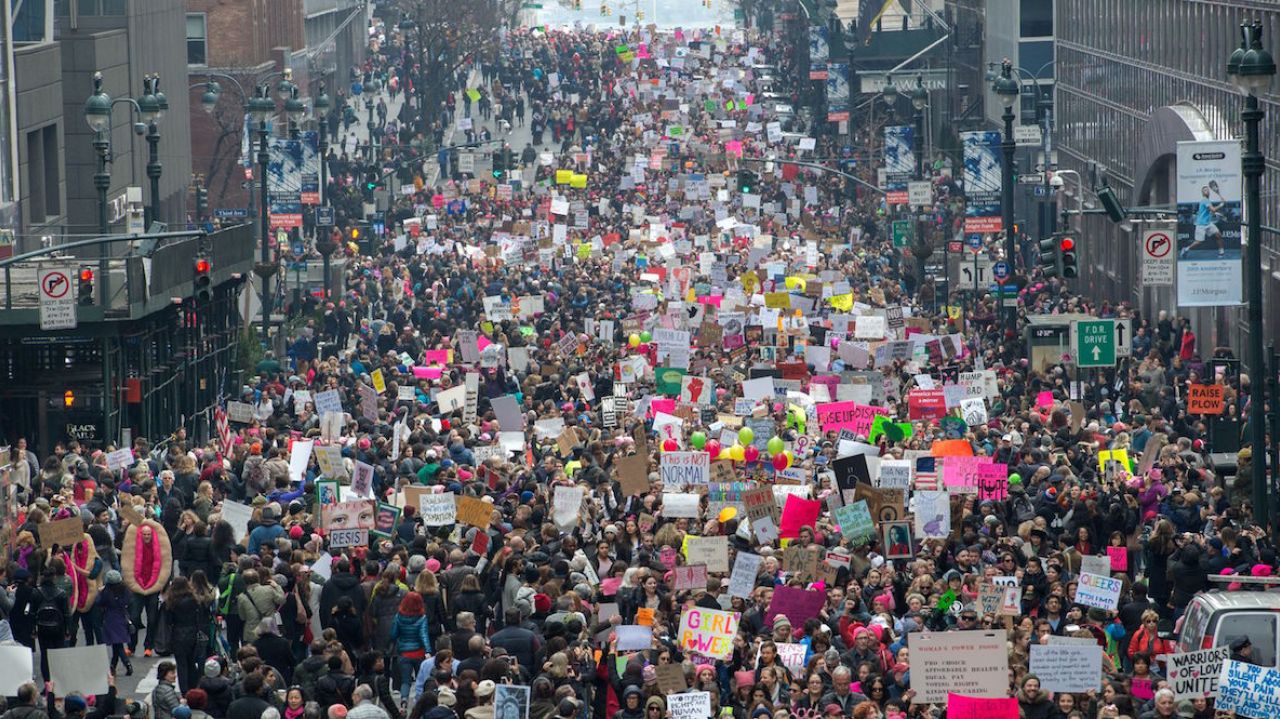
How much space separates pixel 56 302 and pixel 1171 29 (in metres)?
30.8

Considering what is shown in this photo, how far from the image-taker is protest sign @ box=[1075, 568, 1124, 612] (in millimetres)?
21047

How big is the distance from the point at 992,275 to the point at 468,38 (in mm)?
60455

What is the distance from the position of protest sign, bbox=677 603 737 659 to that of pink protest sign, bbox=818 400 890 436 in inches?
Answer: 449

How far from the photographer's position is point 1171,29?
58.6 metres

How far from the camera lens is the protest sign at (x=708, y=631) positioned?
20219mm

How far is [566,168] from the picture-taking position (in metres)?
85.2

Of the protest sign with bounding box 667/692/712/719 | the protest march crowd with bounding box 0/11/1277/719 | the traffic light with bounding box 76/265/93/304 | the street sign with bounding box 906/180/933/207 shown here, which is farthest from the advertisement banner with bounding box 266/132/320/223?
the protest sign with bounding box 667/692/712/719

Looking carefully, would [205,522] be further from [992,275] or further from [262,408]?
[992,275]

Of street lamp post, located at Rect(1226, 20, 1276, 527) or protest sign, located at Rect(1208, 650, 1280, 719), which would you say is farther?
street lamp post, located at Rect(1226, 20, 1276, 527)

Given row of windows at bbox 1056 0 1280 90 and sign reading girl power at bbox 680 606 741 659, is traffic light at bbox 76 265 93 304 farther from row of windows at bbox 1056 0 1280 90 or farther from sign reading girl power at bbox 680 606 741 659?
row of windows at bbox 1056 0 1280 90

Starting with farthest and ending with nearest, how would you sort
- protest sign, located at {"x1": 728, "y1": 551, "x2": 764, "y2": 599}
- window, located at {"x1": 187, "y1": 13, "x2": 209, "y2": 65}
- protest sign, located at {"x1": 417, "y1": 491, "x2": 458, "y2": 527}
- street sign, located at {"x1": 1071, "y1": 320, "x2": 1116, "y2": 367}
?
window, located at {"x1": 187, "y1": 13, "x2": 209, "y2": 65} < street sign, located at {"x1": 1071, "y1": 320, "x2": 1116, "y2": 367} < protest sign, located at {"x1": 417, "y1": 491, "x2": 458, "y2": 527} < protest sign, located at {"x1": 728, "y1": 551, "x2": 764, "y2": 599}

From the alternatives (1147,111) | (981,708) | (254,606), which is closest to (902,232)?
(1147,111)

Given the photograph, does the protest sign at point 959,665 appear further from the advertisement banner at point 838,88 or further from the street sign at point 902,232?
the advertisement banner at point 838,88

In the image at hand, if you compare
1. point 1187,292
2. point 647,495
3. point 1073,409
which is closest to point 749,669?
point 647,495
